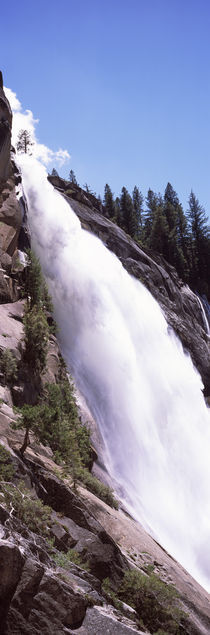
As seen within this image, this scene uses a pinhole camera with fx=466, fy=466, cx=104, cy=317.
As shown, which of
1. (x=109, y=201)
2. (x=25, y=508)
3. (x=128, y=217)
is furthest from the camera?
(x=109, y=201)

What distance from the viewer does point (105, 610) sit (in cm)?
763

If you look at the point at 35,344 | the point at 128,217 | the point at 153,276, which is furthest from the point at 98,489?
the point at 128,217

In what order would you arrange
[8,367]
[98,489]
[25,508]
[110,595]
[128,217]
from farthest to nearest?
1. [128,217]
2. [8,367]
3. [98,489]
4. [110,595]
5. [25,508]

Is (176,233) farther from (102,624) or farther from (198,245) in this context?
(102,624)

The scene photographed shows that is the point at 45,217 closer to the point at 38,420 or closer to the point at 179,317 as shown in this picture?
the point at 179,317

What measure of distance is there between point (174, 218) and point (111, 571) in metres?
55.4

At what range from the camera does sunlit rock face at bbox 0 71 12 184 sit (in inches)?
990

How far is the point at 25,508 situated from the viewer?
846cm

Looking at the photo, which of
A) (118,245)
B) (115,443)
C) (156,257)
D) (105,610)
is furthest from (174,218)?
(105,610)

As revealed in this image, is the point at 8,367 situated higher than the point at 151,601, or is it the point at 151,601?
the point at 8,367

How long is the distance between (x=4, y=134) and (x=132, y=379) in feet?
49.5

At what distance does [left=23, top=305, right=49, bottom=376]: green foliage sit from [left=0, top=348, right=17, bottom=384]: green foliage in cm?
145

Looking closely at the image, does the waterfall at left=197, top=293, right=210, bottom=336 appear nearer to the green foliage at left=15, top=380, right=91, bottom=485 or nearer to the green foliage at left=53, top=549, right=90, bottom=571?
the green foliage at left=15, top=380, right=91, bottom=485

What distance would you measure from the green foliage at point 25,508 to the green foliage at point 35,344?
9909 millimetres
